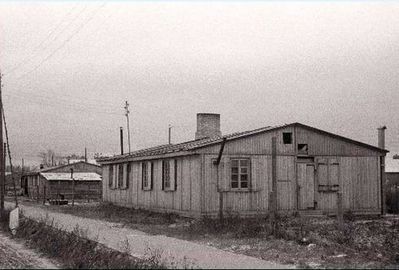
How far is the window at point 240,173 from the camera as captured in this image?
2103 centimetres

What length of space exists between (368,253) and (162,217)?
12305 mm

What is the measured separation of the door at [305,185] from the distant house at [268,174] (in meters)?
0.04

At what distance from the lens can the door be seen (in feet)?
71.9

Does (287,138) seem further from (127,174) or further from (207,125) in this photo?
(127,174)

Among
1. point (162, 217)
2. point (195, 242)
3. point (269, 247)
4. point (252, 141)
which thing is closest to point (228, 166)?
point (252, 141)

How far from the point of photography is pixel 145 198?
26453 millimetres

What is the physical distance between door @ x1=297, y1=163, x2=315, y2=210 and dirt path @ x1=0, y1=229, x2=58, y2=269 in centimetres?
1072

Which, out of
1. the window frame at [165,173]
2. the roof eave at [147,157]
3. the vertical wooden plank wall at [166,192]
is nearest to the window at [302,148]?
the vertical wooden plank wall at [166,192]

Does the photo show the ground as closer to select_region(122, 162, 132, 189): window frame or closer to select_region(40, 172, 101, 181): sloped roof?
select_region(122, 162, 132, 189): window frame

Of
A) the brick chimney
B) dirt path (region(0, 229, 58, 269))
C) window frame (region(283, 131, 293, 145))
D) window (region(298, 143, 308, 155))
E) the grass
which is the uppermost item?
the brick chimney

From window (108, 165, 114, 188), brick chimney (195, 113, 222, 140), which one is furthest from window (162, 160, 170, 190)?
window (108, 165, 114, 188)

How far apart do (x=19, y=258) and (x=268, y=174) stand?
35.2 ft

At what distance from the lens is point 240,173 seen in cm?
2112

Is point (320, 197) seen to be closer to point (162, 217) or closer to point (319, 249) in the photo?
point (162, 217)
